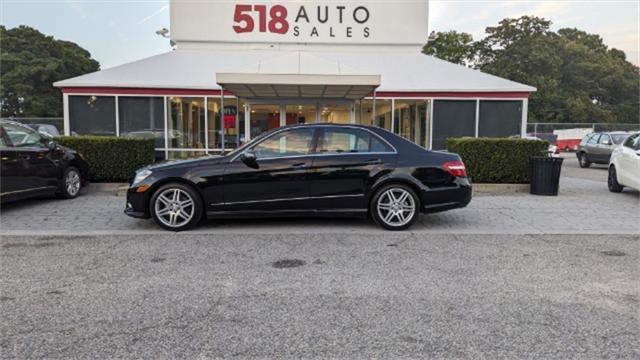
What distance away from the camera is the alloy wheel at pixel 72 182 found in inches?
377

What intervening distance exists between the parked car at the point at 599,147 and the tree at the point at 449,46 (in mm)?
25971

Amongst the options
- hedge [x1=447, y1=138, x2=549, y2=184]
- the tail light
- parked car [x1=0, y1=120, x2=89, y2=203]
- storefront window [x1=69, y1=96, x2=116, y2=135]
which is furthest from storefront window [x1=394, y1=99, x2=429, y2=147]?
parked car [x1=0, y1=120, x2=89, y2=203]

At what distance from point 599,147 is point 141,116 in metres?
16.5

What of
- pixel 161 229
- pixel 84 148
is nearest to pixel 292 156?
pixel 161 229

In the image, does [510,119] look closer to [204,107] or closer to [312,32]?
[312,32]

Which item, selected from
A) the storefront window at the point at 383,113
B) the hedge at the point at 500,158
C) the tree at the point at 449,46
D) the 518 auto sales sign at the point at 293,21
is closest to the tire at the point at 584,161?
the 518 auto sales sign at the point at 293,21

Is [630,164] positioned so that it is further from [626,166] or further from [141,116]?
[141,116]

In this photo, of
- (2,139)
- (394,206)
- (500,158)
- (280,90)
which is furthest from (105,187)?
(500,158)

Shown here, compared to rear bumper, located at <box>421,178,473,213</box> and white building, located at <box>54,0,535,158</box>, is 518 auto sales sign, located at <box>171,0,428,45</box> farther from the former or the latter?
rear bumper, located at <box>421,178,473,213</box>

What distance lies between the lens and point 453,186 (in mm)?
7109

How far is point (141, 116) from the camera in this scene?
1455cm

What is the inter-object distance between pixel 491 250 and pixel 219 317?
3600 mm

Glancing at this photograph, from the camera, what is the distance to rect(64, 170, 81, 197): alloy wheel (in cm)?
958

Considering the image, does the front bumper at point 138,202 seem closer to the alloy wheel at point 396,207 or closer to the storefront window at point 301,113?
the alloy wheel at point 396,207
